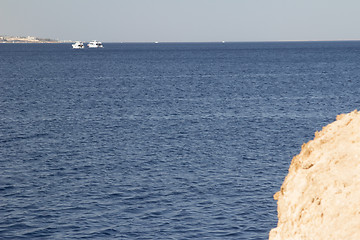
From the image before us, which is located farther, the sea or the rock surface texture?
the sea

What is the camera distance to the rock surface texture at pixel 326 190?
15.4 m

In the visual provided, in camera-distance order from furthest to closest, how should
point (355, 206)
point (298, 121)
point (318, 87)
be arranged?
point (318, 87) < point (298, 121) < point (355, 206)

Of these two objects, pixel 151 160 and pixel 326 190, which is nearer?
pixel 326 190

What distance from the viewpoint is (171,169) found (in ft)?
153

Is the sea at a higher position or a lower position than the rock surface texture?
lower

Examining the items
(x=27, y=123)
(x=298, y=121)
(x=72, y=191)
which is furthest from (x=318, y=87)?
(x=72, y=191)

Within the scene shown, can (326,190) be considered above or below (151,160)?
above

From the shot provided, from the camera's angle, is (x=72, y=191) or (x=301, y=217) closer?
(x=301, y=217)

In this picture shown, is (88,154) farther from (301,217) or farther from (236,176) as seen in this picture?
(301,217)

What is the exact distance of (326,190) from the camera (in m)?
16.1

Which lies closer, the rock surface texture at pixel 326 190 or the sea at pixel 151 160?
the rock surface texture at pixel 326 190

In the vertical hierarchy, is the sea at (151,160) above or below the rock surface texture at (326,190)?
below

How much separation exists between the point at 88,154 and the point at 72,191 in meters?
12.7

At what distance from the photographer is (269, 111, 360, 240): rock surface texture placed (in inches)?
605
